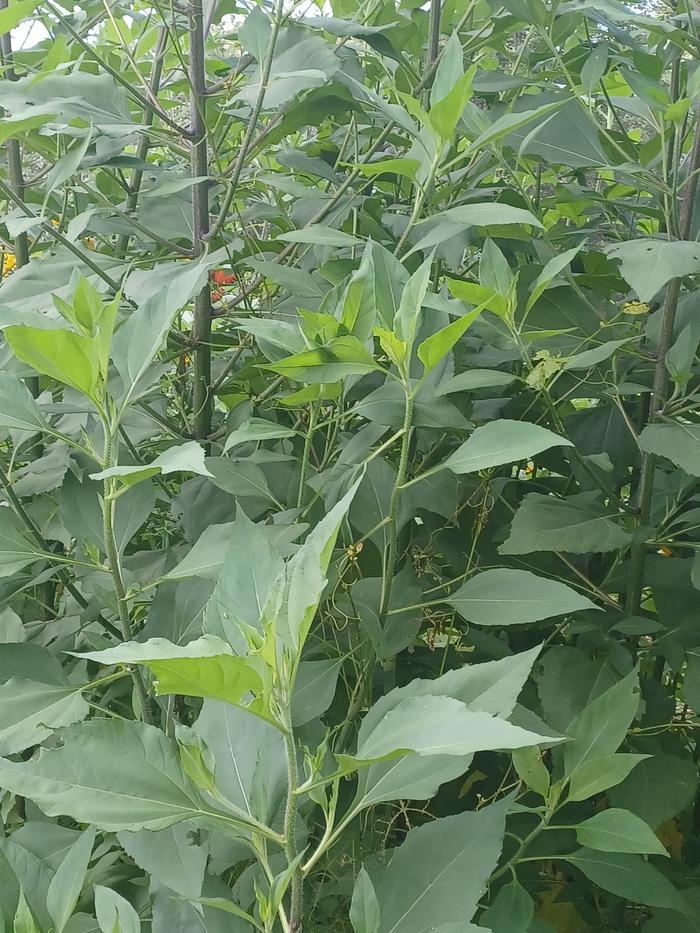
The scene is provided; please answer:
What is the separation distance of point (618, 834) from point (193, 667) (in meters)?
0.41

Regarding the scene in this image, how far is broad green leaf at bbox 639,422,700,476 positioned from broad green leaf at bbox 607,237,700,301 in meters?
0.12

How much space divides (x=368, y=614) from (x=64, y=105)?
1.67ft

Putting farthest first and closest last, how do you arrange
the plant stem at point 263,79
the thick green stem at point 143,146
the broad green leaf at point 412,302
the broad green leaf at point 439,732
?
the thick green stem at point 143,146, the plant stem at point 263,79, the broad green leaf at point 412,302, the broad green leaf at point 439,732

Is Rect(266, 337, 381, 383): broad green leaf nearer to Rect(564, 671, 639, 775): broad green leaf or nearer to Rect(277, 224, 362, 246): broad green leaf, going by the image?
Rect(277, 224, 362, 246): broad green leaf

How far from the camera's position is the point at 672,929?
32.6 inches

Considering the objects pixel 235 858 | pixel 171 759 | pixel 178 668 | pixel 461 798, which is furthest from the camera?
pixel 461 798

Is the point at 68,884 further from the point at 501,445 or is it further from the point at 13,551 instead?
the point at 501,445

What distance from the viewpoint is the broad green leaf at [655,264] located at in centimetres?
69

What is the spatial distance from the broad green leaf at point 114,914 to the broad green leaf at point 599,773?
1.05 ft

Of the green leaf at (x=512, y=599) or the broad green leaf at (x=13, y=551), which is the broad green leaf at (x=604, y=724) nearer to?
the green leaf at (x=512, y=599)

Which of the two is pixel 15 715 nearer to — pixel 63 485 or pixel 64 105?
pixel 63 485

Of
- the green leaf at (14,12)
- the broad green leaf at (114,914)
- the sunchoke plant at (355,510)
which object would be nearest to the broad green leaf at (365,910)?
the sunchoke plant at (355,510)

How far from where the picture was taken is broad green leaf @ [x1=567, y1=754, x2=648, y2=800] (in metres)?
0.64

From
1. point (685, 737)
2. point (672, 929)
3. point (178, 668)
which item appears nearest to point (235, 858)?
point (178, 668)
